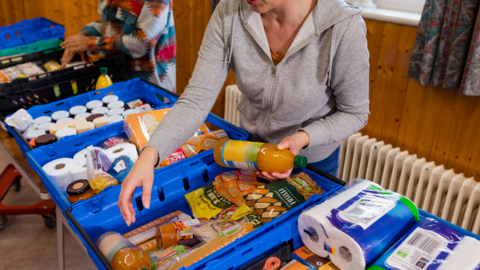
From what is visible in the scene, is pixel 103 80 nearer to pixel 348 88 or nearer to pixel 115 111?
pixel 115 111

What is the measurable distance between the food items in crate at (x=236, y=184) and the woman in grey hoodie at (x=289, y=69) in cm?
14

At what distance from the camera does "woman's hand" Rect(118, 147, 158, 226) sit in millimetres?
904

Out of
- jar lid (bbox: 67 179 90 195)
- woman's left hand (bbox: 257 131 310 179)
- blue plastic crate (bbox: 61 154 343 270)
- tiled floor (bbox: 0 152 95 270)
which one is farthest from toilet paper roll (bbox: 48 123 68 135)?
tiled floor (bbox: 0 152 95 270)

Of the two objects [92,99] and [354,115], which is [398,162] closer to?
[354,115]

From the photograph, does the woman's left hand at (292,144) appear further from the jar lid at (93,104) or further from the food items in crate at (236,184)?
the jar lid at (93,104)

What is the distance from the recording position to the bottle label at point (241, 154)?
3.73 feet

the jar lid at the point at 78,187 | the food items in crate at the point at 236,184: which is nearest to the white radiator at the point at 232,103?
the food items in crate at the point at 236,184

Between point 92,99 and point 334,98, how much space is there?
121 centimetres

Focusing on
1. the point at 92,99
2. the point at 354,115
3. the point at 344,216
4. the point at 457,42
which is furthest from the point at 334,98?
the point at 92,99

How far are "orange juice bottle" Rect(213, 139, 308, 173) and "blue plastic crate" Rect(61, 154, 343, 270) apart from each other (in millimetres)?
123

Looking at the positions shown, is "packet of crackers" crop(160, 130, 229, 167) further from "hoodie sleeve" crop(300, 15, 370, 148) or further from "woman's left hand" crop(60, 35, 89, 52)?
"woman's left hand" crop(60, 35, 89, 52)

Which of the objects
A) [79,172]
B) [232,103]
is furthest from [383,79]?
[79,172]

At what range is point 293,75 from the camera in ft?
3.89

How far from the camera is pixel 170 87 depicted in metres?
2.29
